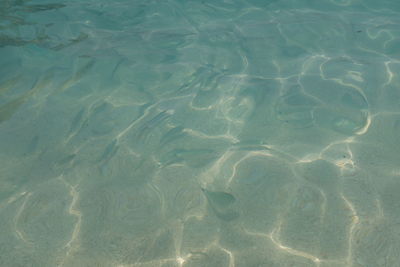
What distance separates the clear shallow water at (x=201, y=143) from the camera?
290cm

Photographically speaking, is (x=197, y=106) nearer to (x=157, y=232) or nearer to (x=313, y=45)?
(x=157, y=232)

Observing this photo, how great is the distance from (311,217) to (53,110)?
3716mm

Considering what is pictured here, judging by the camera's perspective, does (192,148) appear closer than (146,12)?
Yes

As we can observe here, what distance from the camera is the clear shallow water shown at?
2.90m

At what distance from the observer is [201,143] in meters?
3.92

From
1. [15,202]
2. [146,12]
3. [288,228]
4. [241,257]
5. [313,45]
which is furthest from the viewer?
[146,12]

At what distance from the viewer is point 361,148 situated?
12.1ft

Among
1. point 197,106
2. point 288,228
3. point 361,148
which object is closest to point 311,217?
point 288,228

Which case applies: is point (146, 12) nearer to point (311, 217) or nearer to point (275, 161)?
point (275, 161)

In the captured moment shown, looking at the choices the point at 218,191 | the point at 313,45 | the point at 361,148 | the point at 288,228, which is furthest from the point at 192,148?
the point at 313,45

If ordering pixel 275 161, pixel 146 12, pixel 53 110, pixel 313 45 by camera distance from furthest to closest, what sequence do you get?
pixel 146 12
pixel 313 45
pixel 53 110
pixel 275 161

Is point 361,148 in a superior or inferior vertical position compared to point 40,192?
superior

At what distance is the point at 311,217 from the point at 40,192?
114 inches

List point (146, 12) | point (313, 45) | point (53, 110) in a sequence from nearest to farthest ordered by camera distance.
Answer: point (53, 110) < point (313, 45) < point (146, 12)
